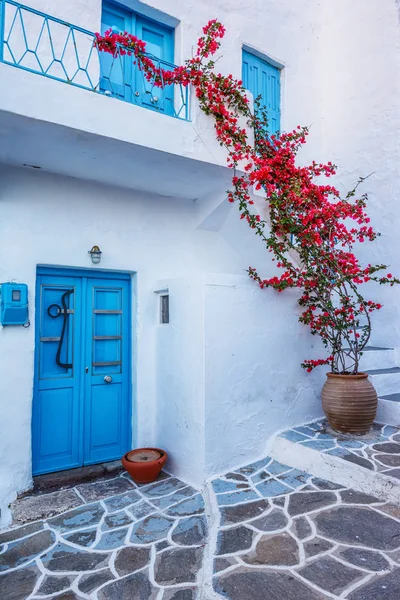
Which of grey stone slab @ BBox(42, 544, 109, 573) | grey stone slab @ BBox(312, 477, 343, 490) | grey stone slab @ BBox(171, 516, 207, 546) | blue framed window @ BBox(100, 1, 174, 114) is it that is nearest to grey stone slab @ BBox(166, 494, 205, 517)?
grey stone slab @ BBox(171, 516, 207, 546)

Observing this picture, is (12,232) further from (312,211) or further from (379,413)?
(379,413)

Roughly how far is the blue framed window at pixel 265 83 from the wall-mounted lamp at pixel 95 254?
3695 millimetres

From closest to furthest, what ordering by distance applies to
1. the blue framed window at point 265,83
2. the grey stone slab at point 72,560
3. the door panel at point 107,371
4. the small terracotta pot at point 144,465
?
the grey stone slab at point 72,560 → the small terracotta pot at point 144,465 → the door panel at point 107,371 → the blue framed window at point 265,83

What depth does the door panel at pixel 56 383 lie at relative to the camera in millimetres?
4676

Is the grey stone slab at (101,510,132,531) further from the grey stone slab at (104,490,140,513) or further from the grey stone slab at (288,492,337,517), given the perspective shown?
the grey stone slab at (288,492,337,517)

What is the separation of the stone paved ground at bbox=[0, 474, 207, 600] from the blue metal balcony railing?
4.28 metres

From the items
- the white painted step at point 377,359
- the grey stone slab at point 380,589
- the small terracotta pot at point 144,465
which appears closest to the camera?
→ the grey stone slab at point 380,589

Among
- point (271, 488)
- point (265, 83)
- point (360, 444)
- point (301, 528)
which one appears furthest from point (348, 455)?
point (265, 83)

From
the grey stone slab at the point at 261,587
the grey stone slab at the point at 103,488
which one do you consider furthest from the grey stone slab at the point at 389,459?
the grey stone slab at the point at 103,488

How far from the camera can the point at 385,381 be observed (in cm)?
582

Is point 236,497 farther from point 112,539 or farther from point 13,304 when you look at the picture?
point 13,304

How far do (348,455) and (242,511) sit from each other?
4.40 ft

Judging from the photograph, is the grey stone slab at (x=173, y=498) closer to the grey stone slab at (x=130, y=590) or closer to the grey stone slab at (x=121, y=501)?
the grey stone slab at (x=121, y=501)

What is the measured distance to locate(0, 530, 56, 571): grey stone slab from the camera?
3248 millimetres
